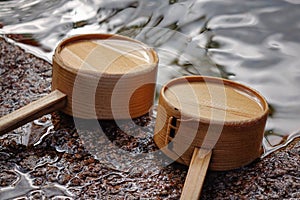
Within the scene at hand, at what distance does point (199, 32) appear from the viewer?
10.8 feet

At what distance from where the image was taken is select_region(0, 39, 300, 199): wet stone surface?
84.9 inches

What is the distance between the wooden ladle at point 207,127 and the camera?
2.11 m

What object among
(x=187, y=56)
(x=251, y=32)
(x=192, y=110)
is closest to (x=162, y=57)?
(x=187, y=56)

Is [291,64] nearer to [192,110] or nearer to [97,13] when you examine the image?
[192,110]

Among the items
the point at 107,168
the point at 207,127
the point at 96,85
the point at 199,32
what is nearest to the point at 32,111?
the point at 96,85

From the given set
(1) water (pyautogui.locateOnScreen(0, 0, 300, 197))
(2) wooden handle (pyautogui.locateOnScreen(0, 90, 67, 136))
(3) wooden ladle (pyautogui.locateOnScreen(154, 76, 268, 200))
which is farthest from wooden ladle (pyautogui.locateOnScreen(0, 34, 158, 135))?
(1) water (pyautogui.locateOnScreen(0, 0, 300, 197))

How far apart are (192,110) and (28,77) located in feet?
3.71

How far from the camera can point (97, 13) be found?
3.61m

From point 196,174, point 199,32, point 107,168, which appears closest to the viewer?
point 196,174

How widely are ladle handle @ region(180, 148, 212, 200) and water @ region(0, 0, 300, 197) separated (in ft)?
2.20

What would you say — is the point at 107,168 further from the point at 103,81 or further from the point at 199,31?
the point at 199,31

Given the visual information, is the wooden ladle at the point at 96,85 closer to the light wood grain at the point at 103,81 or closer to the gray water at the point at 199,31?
the light wood grain at the point at 103,81

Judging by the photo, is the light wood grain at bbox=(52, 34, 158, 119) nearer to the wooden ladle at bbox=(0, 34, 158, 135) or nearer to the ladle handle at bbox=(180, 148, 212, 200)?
the wooden ladle at bbox=(0, 34, 158, 135)

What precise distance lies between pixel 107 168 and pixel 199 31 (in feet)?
4.46
